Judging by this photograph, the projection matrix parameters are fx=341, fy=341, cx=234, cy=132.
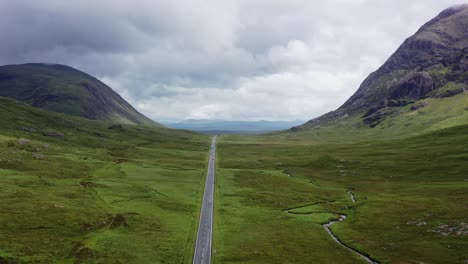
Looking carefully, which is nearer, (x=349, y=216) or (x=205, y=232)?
(x=205, y=232)

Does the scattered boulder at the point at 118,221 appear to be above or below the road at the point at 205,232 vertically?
above

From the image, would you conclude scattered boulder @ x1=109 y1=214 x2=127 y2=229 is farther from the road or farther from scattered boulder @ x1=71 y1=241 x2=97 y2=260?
the road

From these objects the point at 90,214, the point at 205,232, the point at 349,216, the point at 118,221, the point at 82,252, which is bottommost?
the point at 349,216

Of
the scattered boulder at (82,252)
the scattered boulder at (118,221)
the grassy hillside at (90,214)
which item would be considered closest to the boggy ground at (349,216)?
the grassy hillside at (90,214)

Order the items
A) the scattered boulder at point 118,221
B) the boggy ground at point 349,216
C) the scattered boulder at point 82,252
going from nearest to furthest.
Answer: the scattered boulder at point 82,252
the boggy ground at point 349,216
the scattered boulder at point 118,221

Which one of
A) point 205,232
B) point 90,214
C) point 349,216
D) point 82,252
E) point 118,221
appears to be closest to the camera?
point 82,252

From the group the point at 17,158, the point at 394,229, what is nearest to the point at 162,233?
the point at 394,229

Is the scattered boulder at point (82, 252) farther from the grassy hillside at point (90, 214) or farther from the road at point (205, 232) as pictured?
the road at point (205, 232)

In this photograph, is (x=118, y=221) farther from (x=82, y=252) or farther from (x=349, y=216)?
(x=349, y=216)

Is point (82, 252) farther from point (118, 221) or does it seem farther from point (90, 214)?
point (90, 214)

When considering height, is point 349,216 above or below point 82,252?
below

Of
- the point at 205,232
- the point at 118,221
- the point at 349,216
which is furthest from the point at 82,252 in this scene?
the point at 349,216

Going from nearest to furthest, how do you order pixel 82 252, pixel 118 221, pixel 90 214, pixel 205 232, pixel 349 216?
pixel 82 252, pixel 205 232, pixel 118 221, pixel 90 214, pixel 349 216
